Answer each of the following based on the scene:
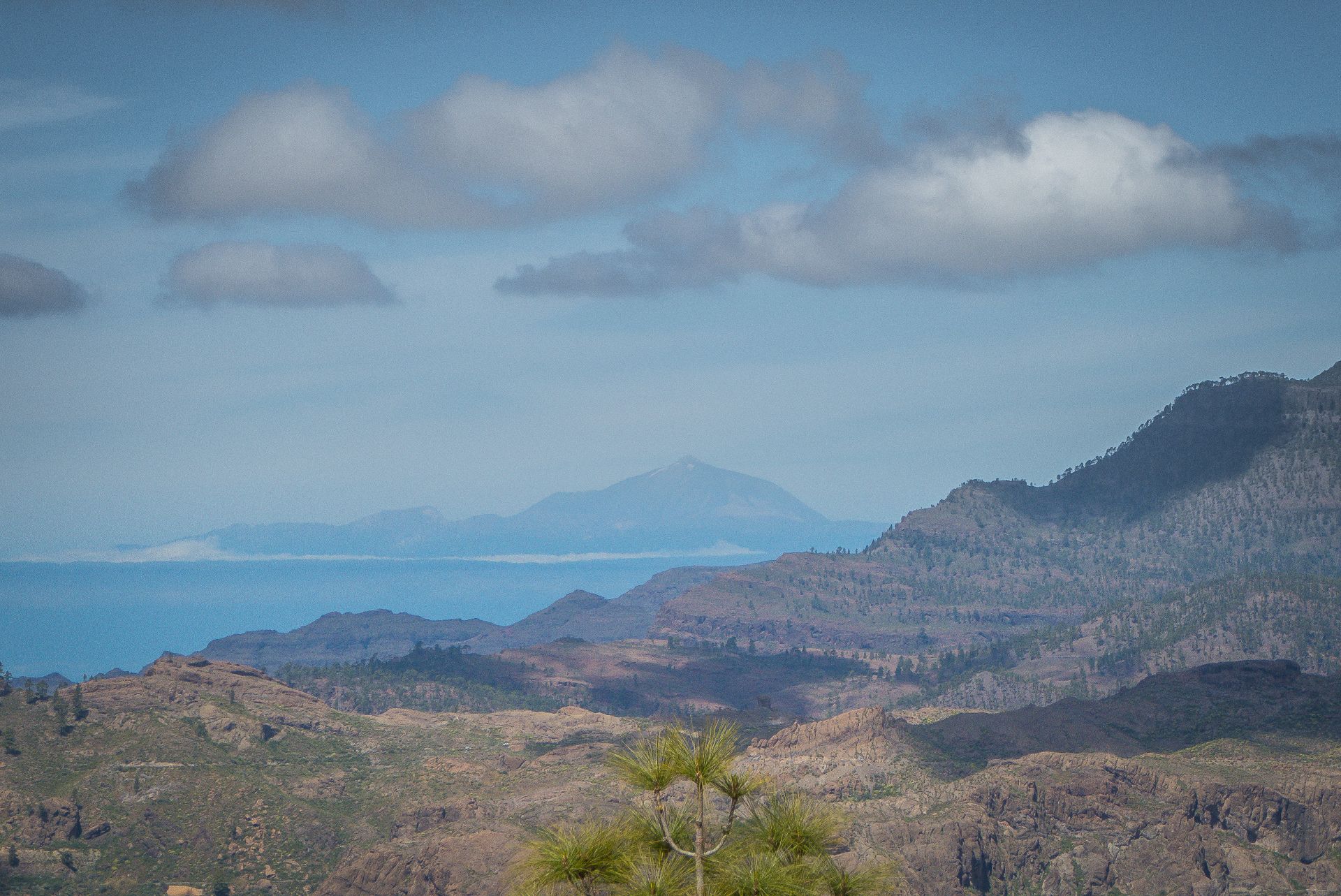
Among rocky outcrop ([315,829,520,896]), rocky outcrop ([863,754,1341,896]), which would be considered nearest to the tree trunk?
rocky outcrop ([315,829,520,896])

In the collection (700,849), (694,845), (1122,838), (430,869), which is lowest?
(1122,838)

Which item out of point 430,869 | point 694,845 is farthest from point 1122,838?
point 694,845

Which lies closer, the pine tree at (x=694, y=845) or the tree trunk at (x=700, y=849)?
the tree trunk at (x=700, y=849)

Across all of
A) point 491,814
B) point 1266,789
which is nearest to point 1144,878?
point 1266,789

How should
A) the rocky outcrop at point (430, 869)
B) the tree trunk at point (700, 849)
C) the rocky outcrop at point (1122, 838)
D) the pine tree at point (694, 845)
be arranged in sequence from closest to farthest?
1. the tree trunk at point (700, 849)
2. the pine tree at point (694, 845)
3. the rocky outcrop at point (430, 869)
4. the rocky outcrop at point (1122, 838)

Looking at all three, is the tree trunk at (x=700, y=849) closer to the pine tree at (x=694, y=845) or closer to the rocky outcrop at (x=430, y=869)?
the pine tree at (x=694, y=845)

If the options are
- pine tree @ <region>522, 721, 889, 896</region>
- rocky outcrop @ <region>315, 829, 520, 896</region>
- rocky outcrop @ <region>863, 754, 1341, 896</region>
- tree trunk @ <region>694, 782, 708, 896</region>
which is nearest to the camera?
tree trunk @ <region>694, 782, 708, 896</region>

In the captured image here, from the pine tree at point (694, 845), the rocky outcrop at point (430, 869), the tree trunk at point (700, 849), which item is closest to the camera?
the tree trunk at point (700, 849)

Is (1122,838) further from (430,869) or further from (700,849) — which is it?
(700,849)

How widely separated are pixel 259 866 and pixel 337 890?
23023mm

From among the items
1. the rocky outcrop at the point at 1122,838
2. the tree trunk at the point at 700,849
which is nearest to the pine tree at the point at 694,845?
the tree trunk at the point at 700,849

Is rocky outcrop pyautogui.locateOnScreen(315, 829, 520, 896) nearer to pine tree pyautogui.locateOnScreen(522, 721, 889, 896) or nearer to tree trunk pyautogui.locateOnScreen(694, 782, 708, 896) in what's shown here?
pine tree pyautogui.locateOnScreen(522, 721, 889, 896)

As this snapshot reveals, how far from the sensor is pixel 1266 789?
191125 mm

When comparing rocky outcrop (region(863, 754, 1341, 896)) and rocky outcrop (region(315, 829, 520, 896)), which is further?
rocky outcrop (region(863, 754, 1341, 896))
